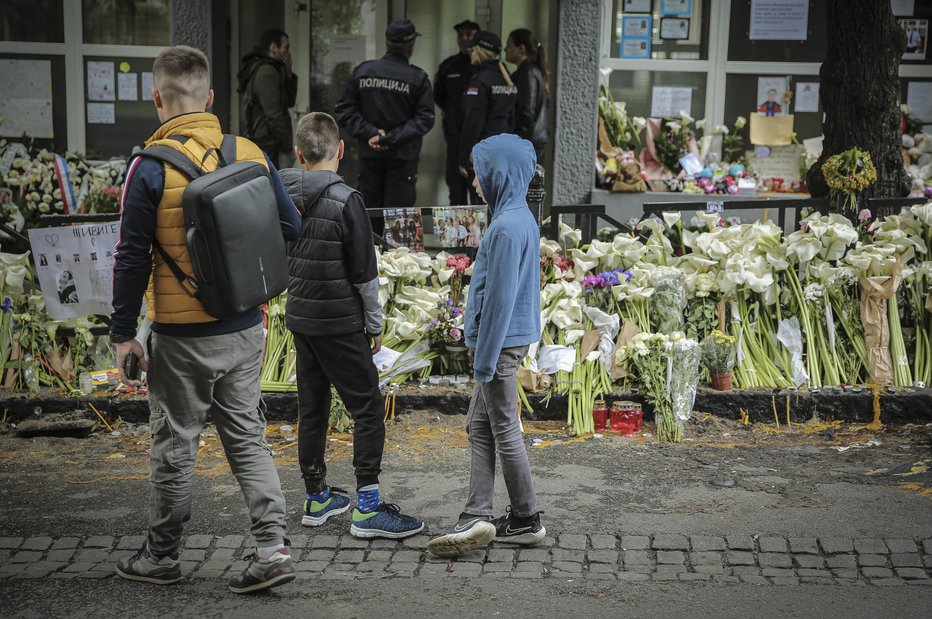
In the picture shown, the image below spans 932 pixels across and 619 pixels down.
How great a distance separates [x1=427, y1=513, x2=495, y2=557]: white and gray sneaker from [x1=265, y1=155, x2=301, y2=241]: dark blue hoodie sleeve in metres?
1.38

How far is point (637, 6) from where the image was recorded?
33.1ft

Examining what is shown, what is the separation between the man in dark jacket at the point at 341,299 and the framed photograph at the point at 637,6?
6.15 metres

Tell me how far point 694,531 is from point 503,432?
1.00 m

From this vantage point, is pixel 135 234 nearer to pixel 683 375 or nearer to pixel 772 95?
pixel 683 375

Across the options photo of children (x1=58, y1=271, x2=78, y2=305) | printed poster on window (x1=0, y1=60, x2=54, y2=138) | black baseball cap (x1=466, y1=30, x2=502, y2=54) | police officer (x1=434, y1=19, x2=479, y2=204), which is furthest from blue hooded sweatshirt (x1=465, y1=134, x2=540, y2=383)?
printed poster on window (x1=0, y1=60, x2=54, y2=138)

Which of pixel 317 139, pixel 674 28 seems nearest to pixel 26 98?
pixel 674 28

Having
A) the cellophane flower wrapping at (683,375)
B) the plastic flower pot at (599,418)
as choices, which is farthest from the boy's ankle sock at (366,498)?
the cellophane flower wrapping at (683,375)

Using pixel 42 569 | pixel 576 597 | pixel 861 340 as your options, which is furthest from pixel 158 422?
pixel 861 340

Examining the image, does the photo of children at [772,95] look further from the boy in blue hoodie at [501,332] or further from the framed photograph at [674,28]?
the boy in blue hoodie at [501,332]

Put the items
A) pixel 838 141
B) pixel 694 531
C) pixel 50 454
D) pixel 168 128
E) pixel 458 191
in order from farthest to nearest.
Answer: pixel 458 191
pixel 838 141
pixel 50 454
pixel 694 531
pixel 168 128

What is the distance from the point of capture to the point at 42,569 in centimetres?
429

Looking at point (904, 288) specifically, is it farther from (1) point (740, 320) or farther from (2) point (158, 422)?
(2) point (158, 422)

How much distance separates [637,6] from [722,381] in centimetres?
506

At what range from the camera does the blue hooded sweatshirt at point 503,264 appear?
4.20 meters
